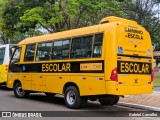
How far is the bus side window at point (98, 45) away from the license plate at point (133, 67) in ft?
2.57

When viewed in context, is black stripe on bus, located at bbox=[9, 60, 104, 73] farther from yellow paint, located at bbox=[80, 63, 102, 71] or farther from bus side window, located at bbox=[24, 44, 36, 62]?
bus side window, located at bbox=[24, 44, 36, 62]

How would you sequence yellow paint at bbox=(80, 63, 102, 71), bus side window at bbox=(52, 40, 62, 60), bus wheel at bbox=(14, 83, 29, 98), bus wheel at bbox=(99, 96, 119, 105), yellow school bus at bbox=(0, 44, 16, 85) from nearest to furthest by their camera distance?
yellow paint at bbox=(80, 63, 102, 71) < bus wheel at bbox=(99, 96, 119, 105) < bus side window at bbox=(52, 40, 62, 60) < bus wheel at bbox=(14, 83, 29, 98) < yellow school bus at bbox=(0, 44, 16, 85)

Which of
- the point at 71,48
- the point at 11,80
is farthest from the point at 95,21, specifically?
the point at 71,48

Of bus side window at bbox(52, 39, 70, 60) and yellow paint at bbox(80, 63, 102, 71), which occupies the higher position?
bus side window at bbox(52, 39, 70, 60)

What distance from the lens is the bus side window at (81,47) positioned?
11.7 m

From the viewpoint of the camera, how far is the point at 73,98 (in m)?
12.2

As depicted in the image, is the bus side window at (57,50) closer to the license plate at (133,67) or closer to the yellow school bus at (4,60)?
the license plate at (133,67)

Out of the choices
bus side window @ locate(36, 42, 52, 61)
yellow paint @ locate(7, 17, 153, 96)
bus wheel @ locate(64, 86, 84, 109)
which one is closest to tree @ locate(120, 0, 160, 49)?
bus side window @ locate(36, 42, 52, 61)

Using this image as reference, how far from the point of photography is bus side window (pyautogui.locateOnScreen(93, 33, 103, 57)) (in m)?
11.2

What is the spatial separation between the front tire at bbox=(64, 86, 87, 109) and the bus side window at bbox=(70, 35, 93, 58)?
1.23m

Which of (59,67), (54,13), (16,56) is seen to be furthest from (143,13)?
(59,67)

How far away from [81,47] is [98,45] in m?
0.93

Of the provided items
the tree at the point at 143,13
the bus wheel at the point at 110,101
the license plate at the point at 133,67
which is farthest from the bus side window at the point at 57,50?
the tree at the point at 143,13

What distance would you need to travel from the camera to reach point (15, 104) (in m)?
13.0
